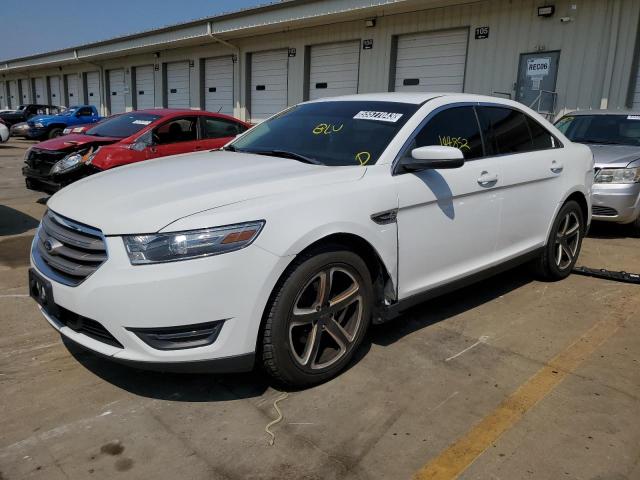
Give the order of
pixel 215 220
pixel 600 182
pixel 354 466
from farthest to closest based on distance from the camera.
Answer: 1. pixel 600 182
2. pixel 215 220
3. pixel 354 466

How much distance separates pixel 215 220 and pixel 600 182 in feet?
19.0

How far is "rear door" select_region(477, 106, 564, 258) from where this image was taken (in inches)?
161

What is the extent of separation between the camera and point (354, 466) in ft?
7.80

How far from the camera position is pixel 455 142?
380 centimetres

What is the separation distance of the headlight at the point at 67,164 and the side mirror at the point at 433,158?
574 centimetres

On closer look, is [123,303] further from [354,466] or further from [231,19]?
[231,19]

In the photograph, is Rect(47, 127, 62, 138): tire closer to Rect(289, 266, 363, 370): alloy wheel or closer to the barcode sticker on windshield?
the barcode sticker on windshield

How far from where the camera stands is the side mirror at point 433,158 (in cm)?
316

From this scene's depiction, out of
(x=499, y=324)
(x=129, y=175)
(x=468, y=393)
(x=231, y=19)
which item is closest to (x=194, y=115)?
(x=129, y=175)

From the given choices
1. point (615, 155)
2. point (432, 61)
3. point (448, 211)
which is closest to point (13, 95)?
point (432, 61)

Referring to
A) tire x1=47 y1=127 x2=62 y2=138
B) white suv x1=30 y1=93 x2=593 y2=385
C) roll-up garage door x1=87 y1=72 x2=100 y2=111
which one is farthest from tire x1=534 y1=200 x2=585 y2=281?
roll-up garage door x1=87 y1=72 x2=100 y2=111

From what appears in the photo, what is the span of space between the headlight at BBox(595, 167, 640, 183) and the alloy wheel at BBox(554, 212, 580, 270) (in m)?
2.02

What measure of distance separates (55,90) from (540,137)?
3743 cm

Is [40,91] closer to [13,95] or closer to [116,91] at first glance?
[13,95]
